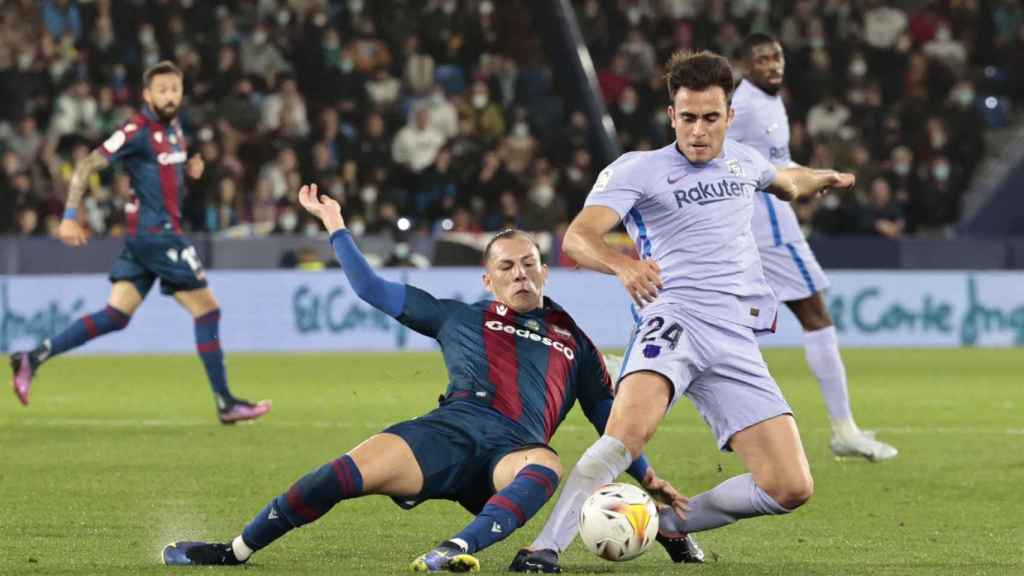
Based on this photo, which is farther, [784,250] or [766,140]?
[766,140]

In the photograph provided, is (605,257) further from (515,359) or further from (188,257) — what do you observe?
(188,257)

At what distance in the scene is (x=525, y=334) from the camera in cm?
667

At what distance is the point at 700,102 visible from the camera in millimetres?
6672

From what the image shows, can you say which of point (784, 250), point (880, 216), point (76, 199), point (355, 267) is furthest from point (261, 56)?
point (355, 267)

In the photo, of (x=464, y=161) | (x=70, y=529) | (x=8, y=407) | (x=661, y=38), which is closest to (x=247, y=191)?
(x=464, y=161)

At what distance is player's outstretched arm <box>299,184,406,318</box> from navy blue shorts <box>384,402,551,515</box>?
399 mm

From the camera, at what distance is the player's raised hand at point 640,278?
6.10 meters

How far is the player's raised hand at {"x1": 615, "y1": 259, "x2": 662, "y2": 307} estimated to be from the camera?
610cm

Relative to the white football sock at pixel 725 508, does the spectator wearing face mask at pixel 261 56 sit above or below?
above

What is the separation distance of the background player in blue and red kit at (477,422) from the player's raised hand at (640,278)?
542 mm

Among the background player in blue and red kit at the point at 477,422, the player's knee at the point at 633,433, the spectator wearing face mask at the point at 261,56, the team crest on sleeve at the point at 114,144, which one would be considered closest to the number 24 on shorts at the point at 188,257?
the team crest on sleeve at the point at 114,144

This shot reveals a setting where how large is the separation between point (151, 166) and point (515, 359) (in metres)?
5.94

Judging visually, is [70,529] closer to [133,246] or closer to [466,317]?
[466,317]

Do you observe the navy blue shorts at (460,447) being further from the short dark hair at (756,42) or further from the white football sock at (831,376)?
the short dark hair at (756,42)
